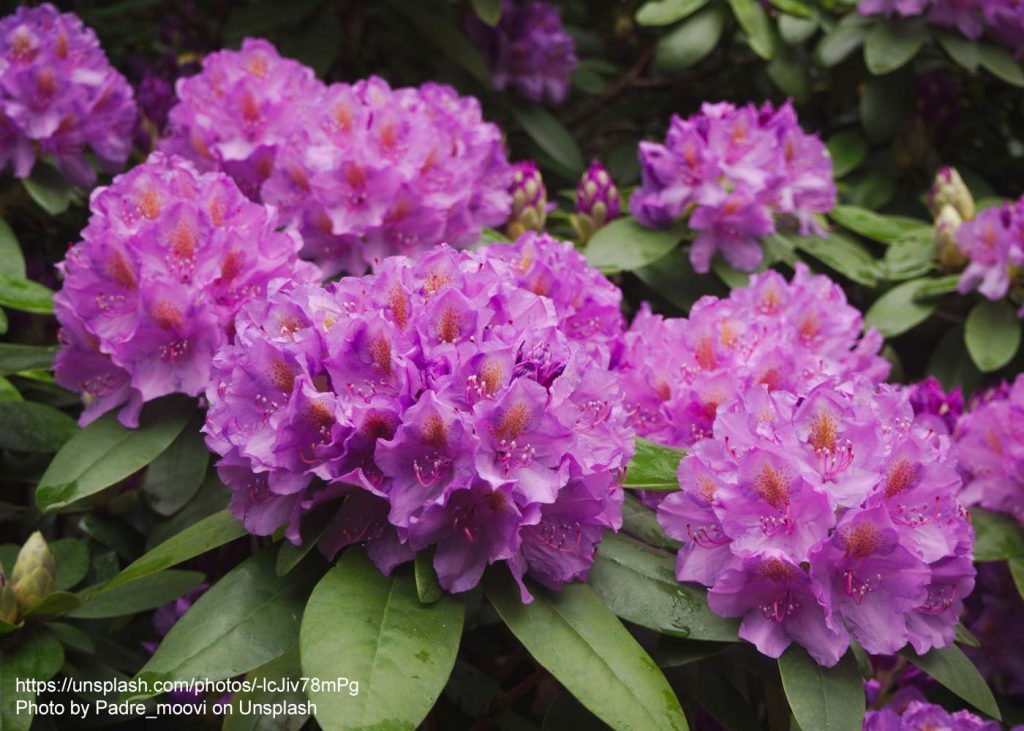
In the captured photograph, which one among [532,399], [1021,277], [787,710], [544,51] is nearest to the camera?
[532,399]

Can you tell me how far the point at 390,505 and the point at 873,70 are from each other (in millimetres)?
1535

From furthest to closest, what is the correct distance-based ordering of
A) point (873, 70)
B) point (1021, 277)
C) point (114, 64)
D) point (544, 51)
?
point (114, 64), point (544, 51), point (873, 70), point (1021, 277)

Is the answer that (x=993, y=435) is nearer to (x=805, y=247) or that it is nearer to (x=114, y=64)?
(x=805, y=247)

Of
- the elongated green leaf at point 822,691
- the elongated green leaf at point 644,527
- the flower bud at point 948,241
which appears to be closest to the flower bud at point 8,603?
the elongated green leaf at point 644,527

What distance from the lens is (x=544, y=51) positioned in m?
2.36

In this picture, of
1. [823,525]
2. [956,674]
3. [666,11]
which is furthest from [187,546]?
[666,11]

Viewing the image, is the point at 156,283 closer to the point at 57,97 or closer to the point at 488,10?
the point at 57,97

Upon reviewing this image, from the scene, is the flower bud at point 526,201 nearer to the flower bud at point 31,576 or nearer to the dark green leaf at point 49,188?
the dark green leaf at point 49,188

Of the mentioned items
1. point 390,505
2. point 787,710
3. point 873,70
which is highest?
point 390,505

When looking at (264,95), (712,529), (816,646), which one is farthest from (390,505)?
(264,95)

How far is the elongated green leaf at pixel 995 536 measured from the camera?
1.42 metres

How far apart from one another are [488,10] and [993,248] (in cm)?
104

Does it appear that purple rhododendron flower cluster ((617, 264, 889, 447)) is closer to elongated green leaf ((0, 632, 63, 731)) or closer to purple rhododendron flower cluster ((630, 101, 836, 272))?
purple rhododendron flower cluster ((630, 101, 836, 272))

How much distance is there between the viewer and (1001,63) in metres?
2.20
